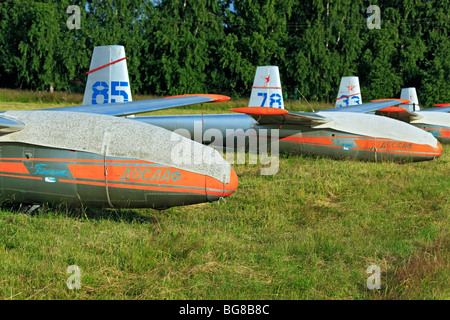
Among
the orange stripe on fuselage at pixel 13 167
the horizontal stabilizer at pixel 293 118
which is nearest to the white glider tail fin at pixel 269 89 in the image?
the horizontal stabilizer at pixel 293 118

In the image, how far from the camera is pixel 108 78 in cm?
1304

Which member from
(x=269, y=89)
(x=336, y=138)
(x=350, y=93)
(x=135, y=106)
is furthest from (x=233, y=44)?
(x=135, y=106)

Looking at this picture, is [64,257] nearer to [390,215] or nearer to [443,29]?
[390,215]

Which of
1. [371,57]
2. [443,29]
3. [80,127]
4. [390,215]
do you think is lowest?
[390,215]

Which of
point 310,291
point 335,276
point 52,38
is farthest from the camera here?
point 52,38

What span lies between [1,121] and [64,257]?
3124 millimetres

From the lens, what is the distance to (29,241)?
264 inches

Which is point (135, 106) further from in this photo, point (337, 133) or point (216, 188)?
point (337, 133)

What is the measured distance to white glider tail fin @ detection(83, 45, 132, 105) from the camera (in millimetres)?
13016

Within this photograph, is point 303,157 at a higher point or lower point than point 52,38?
lower

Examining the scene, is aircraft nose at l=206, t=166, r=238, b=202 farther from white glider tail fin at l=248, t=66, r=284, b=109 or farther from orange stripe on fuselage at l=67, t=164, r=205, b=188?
white glider tail fin at l=248, t=66, r=284, b=109

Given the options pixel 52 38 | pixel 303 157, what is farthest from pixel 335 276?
pixel 52 38

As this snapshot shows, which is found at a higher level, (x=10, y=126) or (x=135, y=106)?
(x=135, y=106)

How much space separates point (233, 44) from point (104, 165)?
40830 mm
